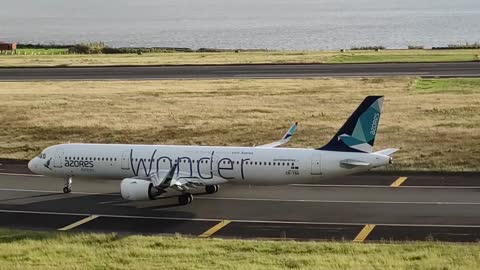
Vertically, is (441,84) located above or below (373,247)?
above

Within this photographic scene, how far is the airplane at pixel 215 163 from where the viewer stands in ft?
133

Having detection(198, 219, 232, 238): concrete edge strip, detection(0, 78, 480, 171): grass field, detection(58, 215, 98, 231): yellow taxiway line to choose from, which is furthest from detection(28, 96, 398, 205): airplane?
detection(0, 78, 480, 171): grass field

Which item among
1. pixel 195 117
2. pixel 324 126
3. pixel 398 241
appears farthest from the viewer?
pixel 195 117

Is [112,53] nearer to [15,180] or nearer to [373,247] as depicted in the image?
[15,180]

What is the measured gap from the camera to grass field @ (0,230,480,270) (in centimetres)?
2889

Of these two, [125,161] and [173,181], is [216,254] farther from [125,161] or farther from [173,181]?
[125,161]

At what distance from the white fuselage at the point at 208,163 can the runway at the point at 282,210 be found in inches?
63.2

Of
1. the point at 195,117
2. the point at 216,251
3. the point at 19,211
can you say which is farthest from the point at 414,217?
the point at 195,117

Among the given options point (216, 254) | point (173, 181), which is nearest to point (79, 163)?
point (173, 181)

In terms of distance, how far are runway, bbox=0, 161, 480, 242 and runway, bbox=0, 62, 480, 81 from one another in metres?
51.5

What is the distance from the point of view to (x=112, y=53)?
541 ft

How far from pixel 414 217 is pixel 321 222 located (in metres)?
4.72

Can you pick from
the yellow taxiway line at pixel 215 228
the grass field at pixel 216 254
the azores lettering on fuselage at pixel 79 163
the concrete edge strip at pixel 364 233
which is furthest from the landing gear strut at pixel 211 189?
the concrete edge strip at pixel 364 233

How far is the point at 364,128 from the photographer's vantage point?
133 feet
